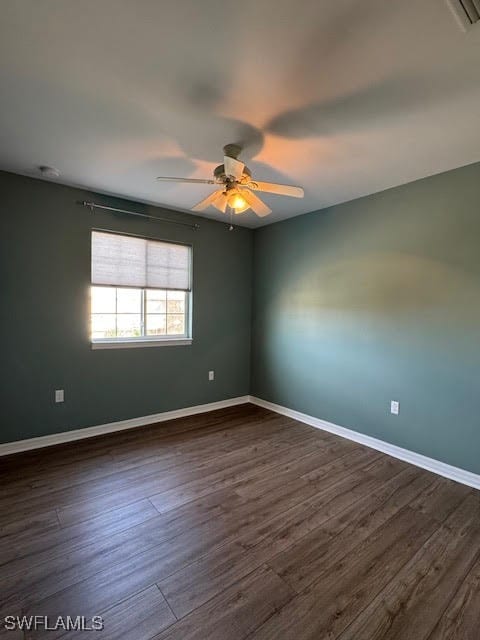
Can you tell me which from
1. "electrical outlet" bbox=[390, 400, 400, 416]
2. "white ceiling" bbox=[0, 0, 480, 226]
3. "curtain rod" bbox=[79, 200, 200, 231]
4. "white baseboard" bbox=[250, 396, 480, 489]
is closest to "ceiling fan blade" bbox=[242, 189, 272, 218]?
"white ceiling" bbox=[0, 0, 480, 226]

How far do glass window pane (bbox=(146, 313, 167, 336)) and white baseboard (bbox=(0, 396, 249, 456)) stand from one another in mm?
977

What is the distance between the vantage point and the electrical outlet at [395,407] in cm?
291

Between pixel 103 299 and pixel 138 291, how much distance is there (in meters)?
0.40

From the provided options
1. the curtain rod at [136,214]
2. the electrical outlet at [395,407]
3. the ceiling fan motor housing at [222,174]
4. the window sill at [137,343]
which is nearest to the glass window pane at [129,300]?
the window sill at [137,343]

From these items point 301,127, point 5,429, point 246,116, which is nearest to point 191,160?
point 246,116

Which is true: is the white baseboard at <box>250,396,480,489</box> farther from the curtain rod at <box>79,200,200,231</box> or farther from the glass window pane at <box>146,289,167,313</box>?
the curtain rod at <box>79,200,200,231</box>

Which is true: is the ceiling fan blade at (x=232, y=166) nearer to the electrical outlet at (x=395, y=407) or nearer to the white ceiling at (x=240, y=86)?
the white ceiling at (x=240, y=86)

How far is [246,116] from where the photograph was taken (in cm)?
187

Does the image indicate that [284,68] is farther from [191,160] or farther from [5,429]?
[5,429]

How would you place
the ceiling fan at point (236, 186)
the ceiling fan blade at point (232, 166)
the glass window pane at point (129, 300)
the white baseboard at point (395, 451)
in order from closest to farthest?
the ceiling fan blade at point (232, 166), the ceiling fan at point (236, 186), the white baseboard at point (395, 451), the glass window pane at point (129, 300)

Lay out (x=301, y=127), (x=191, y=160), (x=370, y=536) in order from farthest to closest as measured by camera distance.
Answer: (x=191, y=160), (x=301, y=127), (x=370, y=536)

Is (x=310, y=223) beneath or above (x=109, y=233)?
above

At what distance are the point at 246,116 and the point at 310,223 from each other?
6.60ft

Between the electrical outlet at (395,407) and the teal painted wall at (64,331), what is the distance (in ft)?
7.42
